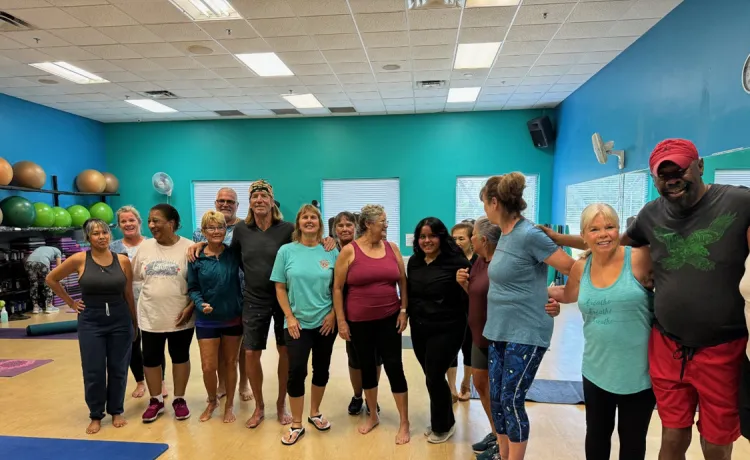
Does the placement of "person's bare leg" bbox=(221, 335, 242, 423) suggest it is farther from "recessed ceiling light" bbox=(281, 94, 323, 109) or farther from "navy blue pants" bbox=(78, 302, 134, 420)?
"recessed ceiling light" bbox=(281, 94, 323, 109)

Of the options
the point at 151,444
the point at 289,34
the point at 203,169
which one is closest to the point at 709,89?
the point at 289,34

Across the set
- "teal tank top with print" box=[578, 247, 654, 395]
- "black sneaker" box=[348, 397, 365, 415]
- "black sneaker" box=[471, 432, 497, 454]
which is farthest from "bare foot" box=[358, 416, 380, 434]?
"teal tank top with print" box=[578, 247, 654, 395]

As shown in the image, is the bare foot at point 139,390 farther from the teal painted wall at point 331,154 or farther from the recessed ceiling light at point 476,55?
the teal painted wall at point 331,154

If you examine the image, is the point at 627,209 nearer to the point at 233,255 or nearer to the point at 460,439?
the point at 460,439

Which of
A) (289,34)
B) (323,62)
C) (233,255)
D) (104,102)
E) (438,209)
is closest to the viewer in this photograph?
(233,255)

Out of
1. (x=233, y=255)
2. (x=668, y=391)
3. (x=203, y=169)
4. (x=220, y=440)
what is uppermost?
(x=203, y=169)

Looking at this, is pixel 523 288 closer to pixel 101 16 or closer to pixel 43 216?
pixel 101 16

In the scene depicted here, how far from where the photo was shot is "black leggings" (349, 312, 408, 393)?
264cm

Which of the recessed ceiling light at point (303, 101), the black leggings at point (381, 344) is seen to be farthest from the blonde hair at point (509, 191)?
the recessed ceiling light at point (303, 101)

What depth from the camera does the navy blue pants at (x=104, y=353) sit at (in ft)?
9.25

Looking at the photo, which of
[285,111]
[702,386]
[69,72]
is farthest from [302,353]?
[285,111]

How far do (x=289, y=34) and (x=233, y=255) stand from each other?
287 cm

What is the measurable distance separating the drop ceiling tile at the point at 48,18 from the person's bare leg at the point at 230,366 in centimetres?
362

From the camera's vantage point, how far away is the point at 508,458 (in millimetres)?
2092
